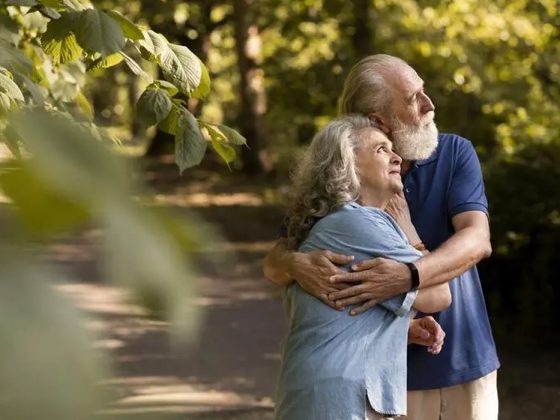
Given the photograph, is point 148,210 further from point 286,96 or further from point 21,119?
point 286,96

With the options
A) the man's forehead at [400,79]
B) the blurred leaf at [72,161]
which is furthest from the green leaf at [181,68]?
the blurred leaf at [72,161]

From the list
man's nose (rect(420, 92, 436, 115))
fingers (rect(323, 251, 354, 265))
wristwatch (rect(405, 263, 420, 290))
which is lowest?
wristwatch (rect(405, 263, 420, 290))

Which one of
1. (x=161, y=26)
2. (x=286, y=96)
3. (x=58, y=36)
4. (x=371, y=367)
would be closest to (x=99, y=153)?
(x=58, y=36)

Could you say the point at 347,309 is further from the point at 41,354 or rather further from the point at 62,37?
the point at 41,354

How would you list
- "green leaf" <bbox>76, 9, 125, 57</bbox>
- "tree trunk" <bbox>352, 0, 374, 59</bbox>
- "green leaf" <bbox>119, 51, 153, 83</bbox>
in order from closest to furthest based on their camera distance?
"green leaf" <bbox>76, 9, 125, 57</bbox> < "green leaf" <bbox>119, 51, 153, 83</bbox> < "tree trunk" <bbox>352, 0, 374, 59</bbox>

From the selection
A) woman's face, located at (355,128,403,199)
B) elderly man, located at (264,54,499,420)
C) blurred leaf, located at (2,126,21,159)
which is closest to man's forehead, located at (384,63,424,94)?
elderly man, located at (264,54,499,420)

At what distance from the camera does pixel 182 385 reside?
28.5ft

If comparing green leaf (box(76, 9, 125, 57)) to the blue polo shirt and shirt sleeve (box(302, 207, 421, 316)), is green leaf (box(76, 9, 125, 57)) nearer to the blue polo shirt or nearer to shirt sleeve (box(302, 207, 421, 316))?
shirt sleeve (box(302, 207, 421, 316))

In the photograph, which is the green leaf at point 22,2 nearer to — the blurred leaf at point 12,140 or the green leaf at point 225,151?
the green leaf at point 225,151

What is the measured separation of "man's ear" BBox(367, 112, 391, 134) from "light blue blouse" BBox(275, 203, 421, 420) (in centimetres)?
40

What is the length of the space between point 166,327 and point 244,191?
814 inches

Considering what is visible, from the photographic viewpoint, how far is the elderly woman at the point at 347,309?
3.21 m

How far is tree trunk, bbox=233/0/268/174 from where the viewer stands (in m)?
21.8

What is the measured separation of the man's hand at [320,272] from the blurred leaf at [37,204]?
2714 mm
